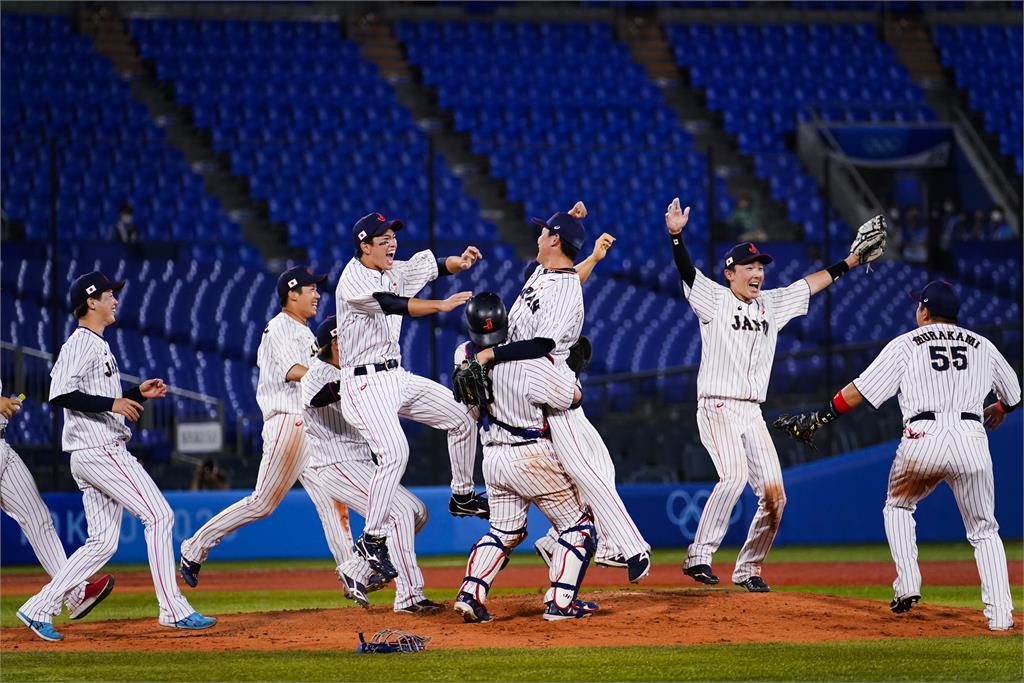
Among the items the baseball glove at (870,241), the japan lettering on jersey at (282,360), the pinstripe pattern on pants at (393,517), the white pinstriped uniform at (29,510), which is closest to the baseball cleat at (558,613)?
the pinstripe pattern on pants at (393,517)

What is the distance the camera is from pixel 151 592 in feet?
38.9

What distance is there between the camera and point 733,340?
927cm

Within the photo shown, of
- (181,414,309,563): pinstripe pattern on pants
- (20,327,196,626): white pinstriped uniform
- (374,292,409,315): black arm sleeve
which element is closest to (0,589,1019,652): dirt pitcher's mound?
(20,327,196,626): white pinstriped uniform

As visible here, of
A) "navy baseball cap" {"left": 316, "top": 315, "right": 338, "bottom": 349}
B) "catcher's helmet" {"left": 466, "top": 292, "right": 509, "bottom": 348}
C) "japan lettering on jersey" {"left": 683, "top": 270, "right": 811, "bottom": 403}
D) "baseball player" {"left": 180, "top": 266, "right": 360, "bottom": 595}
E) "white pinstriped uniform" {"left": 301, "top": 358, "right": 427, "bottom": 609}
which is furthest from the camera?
"baseball player" {"left": 180, "top": 266, "right": 360, "bottom": 595}

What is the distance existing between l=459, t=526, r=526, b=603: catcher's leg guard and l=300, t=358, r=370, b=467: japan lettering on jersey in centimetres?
145

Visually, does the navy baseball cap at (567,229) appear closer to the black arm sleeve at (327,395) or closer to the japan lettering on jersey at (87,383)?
the black arm sleeve at (327,395)

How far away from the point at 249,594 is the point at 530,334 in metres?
4.78

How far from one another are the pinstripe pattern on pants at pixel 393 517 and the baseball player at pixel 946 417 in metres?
2.70

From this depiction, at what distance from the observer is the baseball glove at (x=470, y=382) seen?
7.56m

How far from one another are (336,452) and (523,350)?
1.93 m

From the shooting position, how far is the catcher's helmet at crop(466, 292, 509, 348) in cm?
766

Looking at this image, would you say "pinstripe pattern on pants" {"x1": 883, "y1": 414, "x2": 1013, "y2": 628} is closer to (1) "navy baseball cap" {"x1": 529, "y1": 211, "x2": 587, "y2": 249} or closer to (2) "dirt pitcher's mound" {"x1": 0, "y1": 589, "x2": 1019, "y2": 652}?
(2) "dirt pitcher's mound" {"x1": 0, "y1": 589, "x2": 1019, "y2": 652}

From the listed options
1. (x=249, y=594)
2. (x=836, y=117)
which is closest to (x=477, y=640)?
(x=249, y=594)

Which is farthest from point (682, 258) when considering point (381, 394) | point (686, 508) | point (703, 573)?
point (686, 508)
